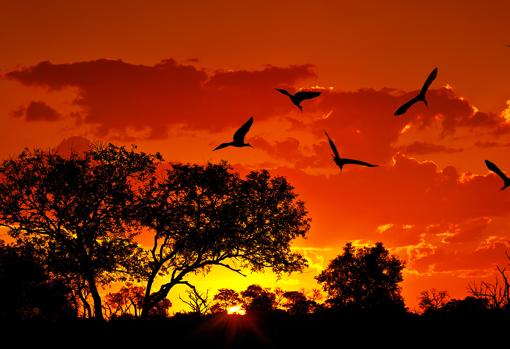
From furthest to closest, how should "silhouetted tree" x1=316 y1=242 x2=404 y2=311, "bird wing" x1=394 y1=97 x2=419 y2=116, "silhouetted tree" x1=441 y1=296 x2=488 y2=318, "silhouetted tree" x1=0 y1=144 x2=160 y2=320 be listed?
"silhouetted tree" x1=316 y1=242 x2=404 y2=311 < "silhouetted tree" x1=0 y1=144 x2=160 y2=320 < "silhouetted tree" x1=441 y1=296 x2=488 y2=318 < "bird wing" x1=394 y1=97 x2=419 y2=116

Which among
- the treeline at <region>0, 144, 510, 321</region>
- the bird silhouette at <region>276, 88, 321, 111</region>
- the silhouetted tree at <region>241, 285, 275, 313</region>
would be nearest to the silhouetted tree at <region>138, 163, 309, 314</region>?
the treeline at <region>0, 144, 510, 321</region>

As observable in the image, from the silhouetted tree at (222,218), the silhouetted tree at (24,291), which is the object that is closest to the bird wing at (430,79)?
the silhouetted tree at (222,218)

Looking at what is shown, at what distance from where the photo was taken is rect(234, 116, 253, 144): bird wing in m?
11.3

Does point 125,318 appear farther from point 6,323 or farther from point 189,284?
point 189,284

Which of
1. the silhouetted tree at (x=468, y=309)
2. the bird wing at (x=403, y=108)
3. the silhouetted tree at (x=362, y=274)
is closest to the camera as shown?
the bird wing at (x=403, y=108)

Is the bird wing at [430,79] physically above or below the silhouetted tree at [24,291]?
below

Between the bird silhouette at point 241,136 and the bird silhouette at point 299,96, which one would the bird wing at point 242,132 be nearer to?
the bird silhouette at point 241,136

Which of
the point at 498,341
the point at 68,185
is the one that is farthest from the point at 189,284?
the point at 498,341

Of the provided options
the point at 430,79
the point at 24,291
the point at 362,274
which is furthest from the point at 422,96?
the point at 362,274

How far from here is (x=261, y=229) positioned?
48406mm

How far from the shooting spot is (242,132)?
463 inches

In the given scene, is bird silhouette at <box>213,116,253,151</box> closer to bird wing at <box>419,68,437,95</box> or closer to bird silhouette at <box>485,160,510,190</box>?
bird wing at <box>419,68,437,95</box>

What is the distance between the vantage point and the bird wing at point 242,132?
1133 cm

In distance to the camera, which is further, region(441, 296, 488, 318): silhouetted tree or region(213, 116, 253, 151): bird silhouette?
region(441, 296, 488, 318): silhouetted tree
